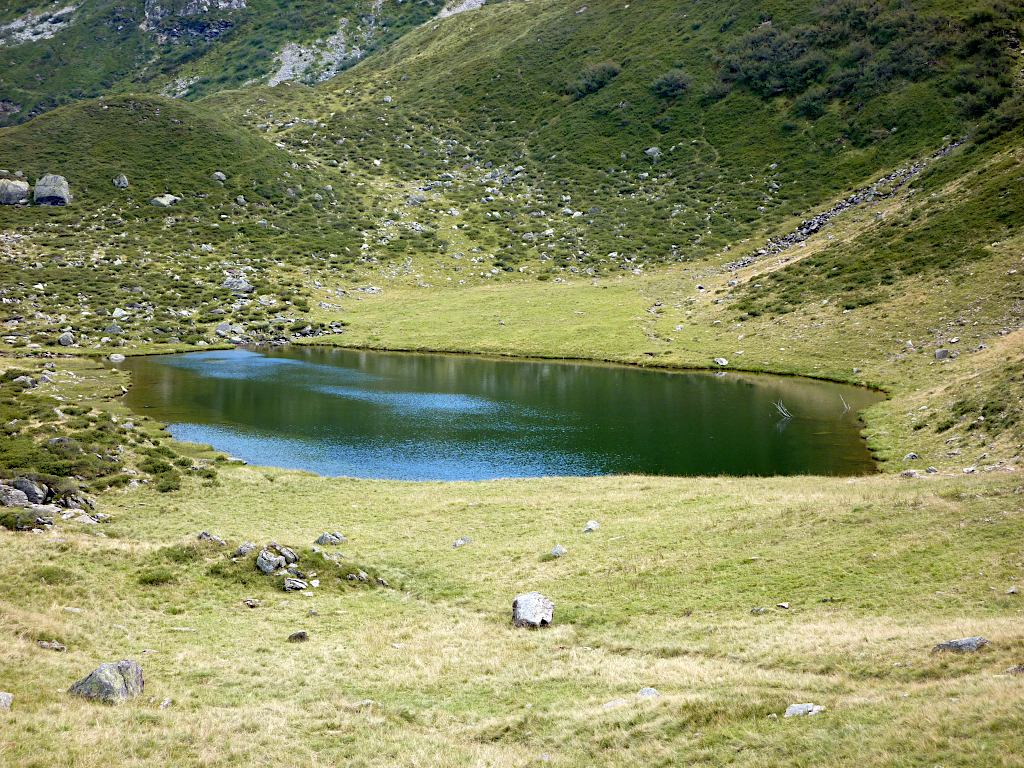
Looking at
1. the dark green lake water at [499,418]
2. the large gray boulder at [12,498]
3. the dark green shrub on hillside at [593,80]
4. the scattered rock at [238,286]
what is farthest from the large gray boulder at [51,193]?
the large gray boulder at [12,498]

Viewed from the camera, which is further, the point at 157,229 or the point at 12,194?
the point at 12,194

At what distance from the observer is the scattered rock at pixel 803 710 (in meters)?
13.6

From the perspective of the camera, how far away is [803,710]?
1377 centimetres

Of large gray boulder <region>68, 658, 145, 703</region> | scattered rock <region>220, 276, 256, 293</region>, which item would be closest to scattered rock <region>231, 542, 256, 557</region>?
large gray boulder <region>68, 658, 145, 703</region>

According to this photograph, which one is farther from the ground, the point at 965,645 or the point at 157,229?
the point at 157,229

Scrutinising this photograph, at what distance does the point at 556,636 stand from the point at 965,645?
→ 9.86 meters

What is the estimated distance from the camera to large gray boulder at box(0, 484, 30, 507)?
31.3 meters

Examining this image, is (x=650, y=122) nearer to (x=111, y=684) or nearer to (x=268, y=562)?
(x=268, y=562)

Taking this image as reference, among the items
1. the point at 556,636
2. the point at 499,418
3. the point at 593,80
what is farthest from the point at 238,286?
the point at 593,80

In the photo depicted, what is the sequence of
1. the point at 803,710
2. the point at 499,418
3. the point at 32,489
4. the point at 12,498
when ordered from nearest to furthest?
the point at 803,710
the point at 12,498
the point at 32,489
the point at 499,418

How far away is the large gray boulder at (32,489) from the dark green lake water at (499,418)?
585 inches

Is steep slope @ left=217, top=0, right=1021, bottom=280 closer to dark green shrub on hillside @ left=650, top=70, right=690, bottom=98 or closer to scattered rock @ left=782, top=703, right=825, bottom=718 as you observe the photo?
dark green shrub on hillside @ left=650, top=70, right=690, bottom=98

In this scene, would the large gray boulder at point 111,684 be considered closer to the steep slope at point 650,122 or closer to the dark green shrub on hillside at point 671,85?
the steep slope at point 650,122

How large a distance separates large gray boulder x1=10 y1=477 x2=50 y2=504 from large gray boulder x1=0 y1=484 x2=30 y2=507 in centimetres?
28
